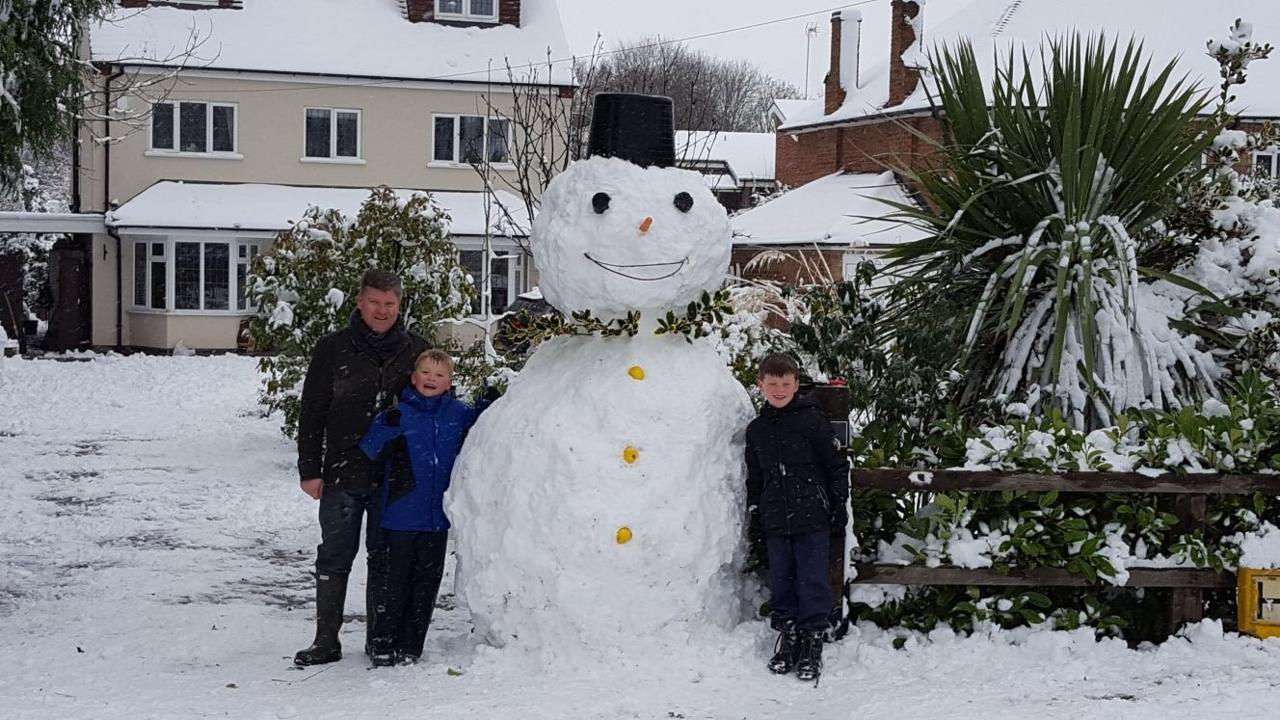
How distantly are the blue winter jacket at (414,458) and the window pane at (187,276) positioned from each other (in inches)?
832

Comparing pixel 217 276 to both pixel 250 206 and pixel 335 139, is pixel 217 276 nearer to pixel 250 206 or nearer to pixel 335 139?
pixel 250 206

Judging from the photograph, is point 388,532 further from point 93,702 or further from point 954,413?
point 954,413

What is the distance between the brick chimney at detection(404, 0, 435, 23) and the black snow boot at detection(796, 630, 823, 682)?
23782 mm

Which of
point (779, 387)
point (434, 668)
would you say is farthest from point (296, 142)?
point (779, 387)

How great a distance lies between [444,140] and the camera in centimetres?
2659

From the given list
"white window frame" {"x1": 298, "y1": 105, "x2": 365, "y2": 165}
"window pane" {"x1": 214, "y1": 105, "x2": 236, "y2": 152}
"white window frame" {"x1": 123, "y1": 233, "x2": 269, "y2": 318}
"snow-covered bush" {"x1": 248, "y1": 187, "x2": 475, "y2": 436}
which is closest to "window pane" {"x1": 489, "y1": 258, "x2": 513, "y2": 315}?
"white window frame" {"x1": 298, "y1": 105, "x2": 365, "y2": 165}

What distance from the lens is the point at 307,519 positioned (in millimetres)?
9547

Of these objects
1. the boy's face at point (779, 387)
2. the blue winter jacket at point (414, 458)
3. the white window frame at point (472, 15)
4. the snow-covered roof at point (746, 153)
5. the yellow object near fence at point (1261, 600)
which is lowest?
the yellow object near fence at point (1261, 600)

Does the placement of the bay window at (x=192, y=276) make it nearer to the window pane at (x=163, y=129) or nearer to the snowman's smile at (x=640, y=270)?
the window pane at (x=163, y=129)

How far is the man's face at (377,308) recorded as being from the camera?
18.6ft

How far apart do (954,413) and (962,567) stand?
0.74 metres

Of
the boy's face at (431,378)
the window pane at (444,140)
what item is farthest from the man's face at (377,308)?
the window pane at (444,140)

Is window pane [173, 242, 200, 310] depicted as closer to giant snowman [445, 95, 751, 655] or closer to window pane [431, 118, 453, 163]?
window pane [431, 118, 453, 163]

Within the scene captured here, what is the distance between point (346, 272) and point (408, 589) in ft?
20.1
